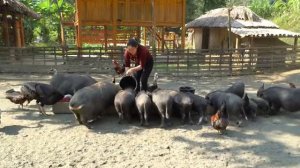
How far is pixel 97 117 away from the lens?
7438mm

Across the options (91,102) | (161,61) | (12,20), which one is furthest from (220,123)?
(12,20)

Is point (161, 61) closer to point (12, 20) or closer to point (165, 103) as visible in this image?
point (165, 103)

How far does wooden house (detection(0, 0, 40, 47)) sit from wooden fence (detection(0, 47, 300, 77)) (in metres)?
3.28

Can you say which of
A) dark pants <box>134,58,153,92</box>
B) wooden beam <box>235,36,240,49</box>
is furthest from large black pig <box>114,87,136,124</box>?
wooden beam <box>235,36,240,49</box>

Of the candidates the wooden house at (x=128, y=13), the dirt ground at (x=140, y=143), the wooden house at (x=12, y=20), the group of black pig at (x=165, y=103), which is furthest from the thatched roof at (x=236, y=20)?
the dirt ground at (x=140, y=143)

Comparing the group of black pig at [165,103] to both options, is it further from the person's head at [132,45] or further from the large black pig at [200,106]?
the person's head at [132,45]

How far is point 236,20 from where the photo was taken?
20328 millimetres

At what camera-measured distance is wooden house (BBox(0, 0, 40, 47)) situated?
17.3 meters

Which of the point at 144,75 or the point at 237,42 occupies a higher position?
the point at 237,42

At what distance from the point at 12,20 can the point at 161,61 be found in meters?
9.89

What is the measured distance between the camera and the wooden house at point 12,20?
1727 centimetres

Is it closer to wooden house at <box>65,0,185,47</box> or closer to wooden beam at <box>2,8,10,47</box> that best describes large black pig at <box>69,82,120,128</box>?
wooden house at <box>65,0,185,47</box>

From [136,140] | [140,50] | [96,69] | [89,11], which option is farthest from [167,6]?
[136,140]

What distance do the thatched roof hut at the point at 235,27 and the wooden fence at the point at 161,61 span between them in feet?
10.0
